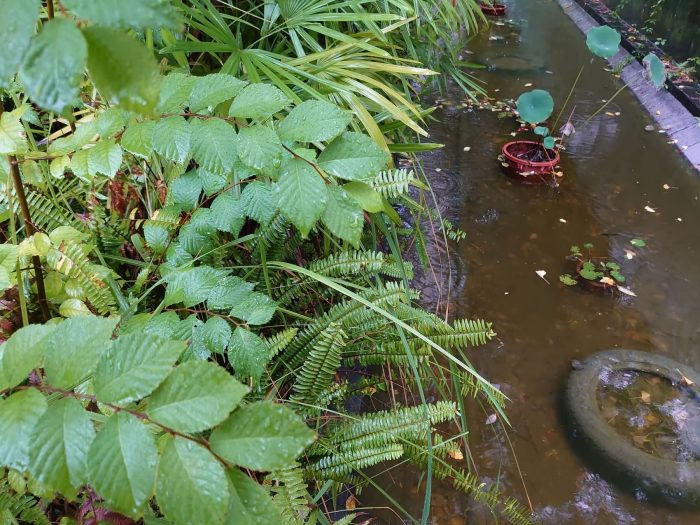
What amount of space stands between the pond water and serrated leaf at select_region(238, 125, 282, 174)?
1313 millimetres

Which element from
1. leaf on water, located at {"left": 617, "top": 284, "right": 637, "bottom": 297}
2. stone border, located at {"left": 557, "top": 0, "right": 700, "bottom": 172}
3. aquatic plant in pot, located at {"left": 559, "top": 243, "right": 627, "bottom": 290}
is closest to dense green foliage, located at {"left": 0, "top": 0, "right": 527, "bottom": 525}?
aquatic plant in pot, located at {"left": 559, "top": 243, "right": 627, "bottom": 290}

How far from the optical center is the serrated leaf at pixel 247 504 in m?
0.44

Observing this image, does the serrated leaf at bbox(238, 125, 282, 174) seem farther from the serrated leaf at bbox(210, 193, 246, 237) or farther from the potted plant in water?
the potted plant in water

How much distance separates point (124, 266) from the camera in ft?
4.67

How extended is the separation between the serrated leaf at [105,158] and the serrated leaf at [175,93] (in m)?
0.11

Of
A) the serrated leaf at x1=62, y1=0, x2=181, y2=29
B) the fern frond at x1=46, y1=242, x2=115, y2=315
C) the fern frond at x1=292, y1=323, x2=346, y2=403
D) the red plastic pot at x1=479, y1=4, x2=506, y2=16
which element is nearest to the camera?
the serrated leaf at x1=62, y1=0, x2=181, y2=29

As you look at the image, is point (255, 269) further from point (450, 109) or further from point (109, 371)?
point (450, 109)

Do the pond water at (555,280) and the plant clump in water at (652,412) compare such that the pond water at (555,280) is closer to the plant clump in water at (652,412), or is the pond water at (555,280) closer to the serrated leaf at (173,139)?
the plant clump in water at (652,412)

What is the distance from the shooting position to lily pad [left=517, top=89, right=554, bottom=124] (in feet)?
11.2

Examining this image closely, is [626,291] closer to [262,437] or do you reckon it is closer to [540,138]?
[540,138]

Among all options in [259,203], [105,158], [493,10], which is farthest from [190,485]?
[493,10]

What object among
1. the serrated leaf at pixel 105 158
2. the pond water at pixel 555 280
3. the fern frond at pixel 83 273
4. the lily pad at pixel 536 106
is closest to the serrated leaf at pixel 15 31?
the serrated leaf at pixel 105 158

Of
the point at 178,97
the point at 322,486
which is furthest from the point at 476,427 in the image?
the point at 178,97

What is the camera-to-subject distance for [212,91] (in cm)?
68
